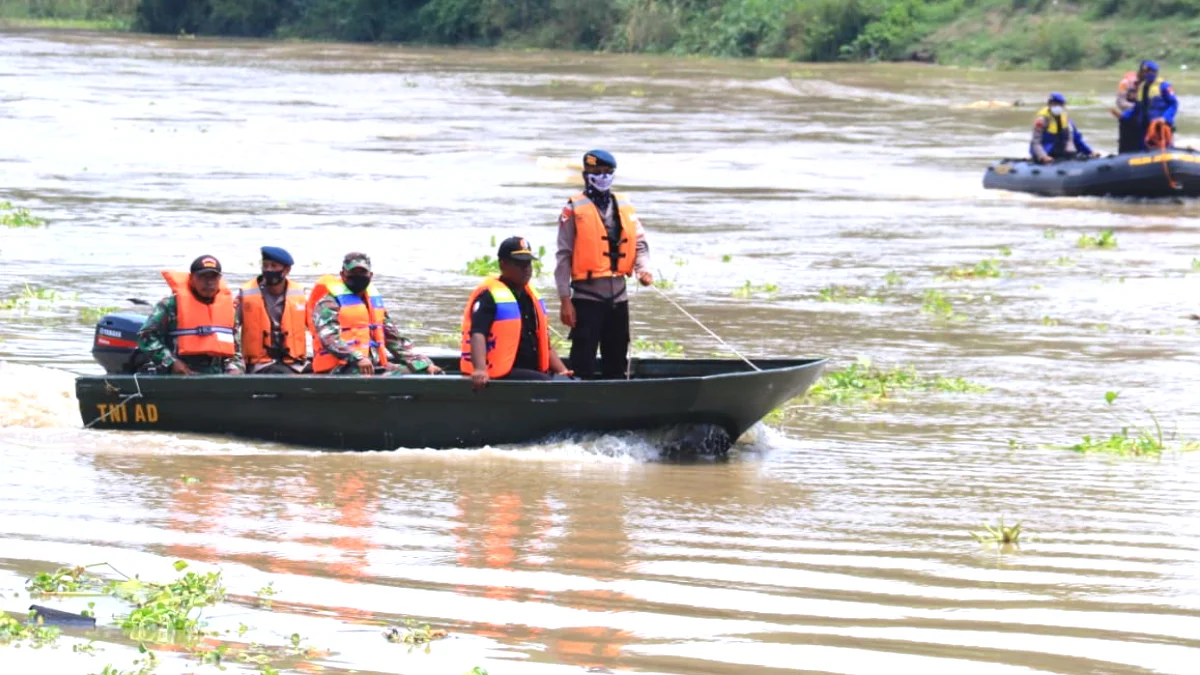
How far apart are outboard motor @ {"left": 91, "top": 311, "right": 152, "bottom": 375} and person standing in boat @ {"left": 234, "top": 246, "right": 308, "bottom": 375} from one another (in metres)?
0.57

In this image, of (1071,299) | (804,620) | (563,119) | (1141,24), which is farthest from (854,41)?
(804,620)

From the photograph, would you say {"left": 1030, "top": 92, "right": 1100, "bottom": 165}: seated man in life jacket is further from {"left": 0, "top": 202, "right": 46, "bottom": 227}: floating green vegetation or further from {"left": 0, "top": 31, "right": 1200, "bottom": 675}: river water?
{"left": 0, "top": 202, "right": 46, "bottom": 227}: floating green vegetation

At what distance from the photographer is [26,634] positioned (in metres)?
6.27

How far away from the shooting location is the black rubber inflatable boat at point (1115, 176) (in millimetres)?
25250

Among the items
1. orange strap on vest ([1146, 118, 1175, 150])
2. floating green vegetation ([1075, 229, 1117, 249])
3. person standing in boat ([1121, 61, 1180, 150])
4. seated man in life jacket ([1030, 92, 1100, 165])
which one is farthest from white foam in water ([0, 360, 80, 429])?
orange strap on vest ([1146, 118, 1175, 150])

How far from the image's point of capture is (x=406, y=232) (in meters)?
22.3

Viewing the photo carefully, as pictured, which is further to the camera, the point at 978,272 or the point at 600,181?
the point at 978,272

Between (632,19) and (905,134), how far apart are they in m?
34.1

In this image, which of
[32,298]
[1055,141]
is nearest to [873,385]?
Answer: [32,298]

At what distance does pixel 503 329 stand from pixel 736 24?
58.2m

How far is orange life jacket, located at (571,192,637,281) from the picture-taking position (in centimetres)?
1027

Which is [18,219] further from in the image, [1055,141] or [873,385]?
[1055,141]

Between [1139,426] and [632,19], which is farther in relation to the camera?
[632,19]

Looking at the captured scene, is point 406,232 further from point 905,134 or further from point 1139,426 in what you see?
point 905,134
